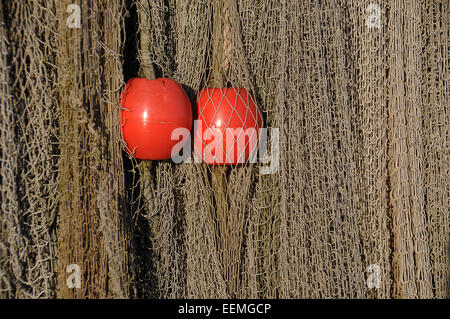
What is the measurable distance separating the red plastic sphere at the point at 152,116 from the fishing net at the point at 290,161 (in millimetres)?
84

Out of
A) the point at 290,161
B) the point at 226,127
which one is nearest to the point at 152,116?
the point at 226,127

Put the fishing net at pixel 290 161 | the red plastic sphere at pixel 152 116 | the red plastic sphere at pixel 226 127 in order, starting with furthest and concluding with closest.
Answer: the fishing net at pixel 290 161, the red plastic sphere at pixel 226 127, the red plastic sphere at pixel 152 116

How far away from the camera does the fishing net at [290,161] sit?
2.91 meters

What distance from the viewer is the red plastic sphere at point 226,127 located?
277cm

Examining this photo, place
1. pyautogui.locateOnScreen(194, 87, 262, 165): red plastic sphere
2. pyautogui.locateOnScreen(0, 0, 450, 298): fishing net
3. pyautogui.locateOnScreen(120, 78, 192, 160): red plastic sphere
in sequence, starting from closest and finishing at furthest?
1. pyautogui.locateOnScreen(120, 78, 192, 160): red plastic sphere
2. pyautogui.locateOnScreen(194, 87, 262, 165): red plastic sphere
3. pyautogui.locateOnScreen(0, 0, 450, 298): fishing net

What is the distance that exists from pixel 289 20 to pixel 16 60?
1686 mm

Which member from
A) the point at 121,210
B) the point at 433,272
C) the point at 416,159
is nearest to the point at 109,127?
the point at 121,210

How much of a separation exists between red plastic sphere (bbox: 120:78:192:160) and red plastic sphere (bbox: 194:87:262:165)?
128 mm

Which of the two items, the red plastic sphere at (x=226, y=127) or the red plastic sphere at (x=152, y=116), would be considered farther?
A: the red plastic sphere at (x=226, y=127)

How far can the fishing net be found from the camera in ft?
9.56

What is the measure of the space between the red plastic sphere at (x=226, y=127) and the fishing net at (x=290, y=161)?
0.05 meters

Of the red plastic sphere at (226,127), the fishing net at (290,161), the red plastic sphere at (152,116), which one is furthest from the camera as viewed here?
the fishing net at (290,161)

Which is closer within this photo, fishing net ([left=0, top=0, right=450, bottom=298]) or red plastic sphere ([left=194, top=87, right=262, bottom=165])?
red plastic sphere ([left=194, top=87, right=262, bottom=165])

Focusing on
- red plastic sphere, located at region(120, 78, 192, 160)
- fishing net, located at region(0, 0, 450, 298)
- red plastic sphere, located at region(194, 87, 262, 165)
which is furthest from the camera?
fishing net, located at region(0, 0, 450, 298)
